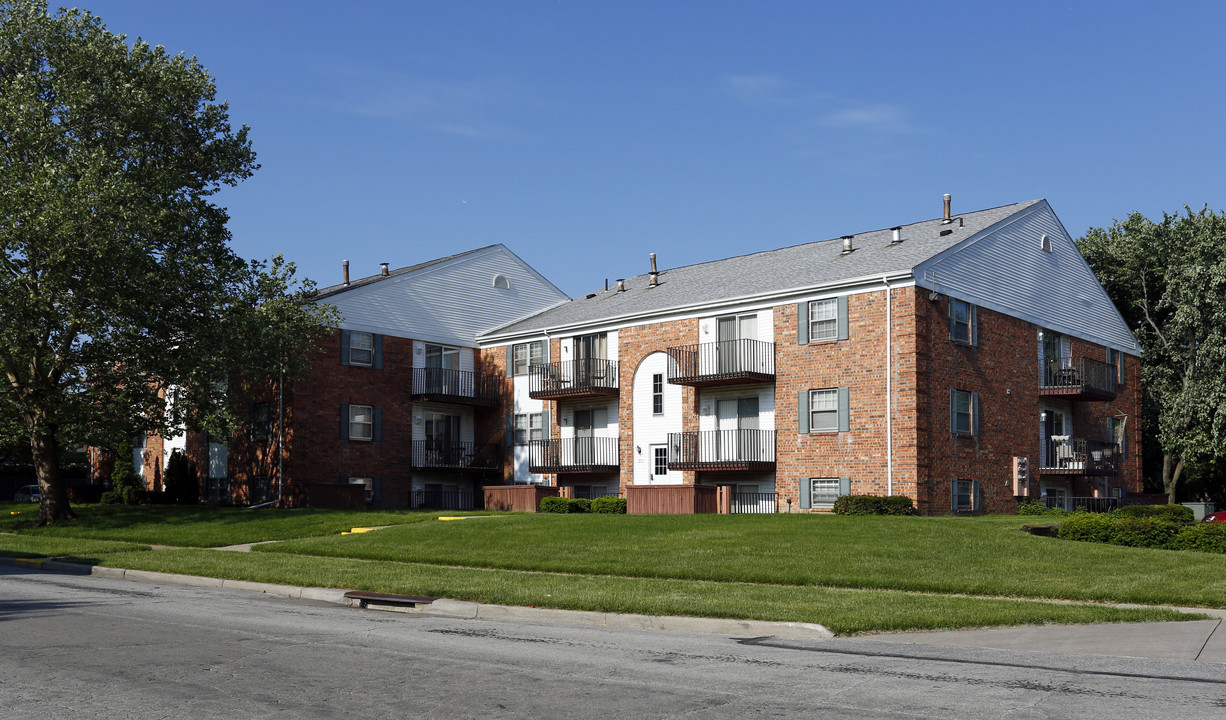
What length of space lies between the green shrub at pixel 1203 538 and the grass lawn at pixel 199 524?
18956mm

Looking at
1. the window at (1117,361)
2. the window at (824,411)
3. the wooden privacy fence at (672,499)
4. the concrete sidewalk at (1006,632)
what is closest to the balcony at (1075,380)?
the window at (1117,361)

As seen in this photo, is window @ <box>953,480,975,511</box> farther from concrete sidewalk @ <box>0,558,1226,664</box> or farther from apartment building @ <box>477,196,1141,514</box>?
concrete sidewalk @ <box>0,558,1226,664</box>

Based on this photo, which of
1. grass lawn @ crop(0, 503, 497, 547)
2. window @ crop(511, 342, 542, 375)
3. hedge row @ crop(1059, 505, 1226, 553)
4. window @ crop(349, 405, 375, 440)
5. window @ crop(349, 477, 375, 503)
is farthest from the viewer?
window @ crop(511, 342, 542, 375)

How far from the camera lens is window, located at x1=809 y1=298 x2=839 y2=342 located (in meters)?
33.1

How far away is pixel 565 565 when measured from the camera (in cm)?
1903

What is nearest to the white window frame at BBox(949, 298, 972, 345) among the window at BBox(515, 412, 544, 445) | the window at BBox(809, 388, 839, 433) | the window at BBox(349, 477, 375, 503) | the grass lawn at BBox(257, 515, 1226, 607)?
the window at BBox(809, 388, 839, 433)

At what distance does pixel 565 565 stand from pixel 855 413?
15.7 m

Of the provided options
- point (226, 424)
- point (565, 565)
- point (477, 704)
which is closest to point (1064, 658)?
point (477, 704)

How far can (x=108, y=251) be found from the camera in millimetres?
29406

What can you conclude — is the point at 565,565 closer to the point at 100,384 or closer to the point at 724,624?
the point at 724,624

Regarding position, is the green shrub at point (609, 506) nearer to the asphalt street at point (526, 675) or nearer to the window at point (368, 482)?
the window at point (368, 482)

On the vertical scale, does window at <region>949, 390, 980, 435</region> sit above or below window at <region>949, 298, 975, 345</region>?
below

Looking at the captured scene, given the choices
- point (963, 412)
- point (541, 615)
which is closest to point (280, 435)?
point (963, 412)

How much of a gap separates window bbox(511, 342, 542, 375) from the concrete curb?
23.8 meters
